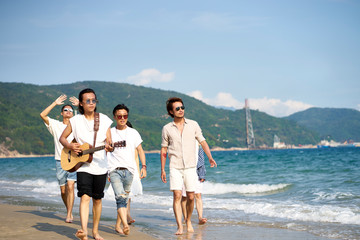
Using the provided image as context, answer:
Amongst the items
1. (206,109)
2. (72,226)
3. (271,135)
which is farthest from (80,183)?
(271,135)

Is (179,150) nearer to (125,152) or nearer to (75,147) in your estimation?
(125,152)

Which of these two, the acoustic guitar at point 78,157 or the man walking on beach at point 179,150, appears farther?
the man walking on beach at point 179,150

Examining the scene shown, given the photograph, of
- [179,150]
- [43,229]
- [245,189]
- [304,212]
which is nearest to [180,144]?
[179,150]

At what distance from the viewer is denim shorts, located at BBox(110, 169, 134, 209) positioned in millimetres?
6086

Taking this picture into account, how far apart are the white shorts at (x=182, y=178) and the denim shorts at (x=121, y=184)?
2.19ft

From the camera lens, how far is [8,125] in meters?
113

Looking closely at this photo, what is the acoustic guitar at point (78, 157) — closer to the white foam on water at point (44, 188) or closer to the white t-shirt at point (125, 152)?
the white t-shirt at point (125, 152)

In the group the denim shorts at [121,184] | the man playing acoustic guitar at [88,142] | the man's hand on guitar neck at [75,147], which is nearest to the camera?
the man's hand on guitar neck at [75,147]

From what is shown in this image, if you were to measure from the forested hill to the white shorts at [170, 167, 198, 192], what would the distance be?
308 feet

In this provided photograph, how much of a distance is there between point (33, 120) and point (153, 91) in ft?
240

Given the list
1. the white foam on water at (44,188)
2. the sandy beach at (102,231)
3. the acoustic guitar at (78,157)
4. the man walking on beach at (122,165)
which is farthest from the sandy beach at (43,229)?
the white foam on water at (44,188)

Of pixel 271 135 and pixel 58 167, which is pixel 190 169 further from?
pixel 271 135

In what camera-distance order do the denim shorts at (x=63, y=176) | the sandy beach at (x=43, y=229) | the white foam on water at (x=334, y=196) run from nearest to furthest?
1. the sandy beach at (x=43, y=229)
2. the denim shorts at (x=63, y=176)
3. the white foam on water at (x=334, y=196)

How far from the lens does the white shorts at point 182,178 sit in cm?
645
